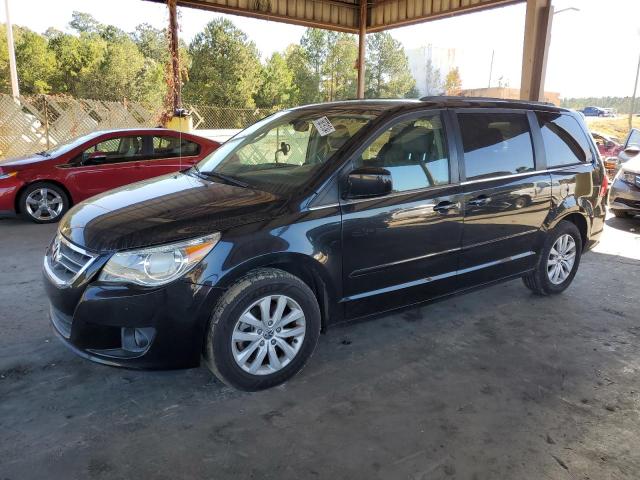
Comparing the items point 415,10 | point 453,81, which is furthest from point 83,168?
point 453,81

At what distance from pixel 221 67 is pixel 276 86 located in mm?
5734

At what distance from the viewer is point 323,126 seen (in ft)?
12.2

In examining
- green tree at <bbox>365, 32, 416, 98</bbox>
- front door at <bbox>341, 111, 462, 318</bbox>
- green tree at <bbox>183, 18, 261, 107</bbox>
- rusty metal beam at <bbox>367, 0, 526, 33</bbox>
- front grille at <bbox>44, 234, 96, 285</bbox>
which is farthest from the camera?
green tree at <bbox>365, 32, 416, 98</bbox>

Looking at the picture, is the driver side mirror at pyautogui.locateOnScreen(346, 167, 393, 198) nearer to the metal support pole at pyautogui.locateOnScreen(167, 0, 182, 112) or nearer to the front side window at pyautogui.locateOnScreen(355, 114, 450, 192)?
the front side window at pyautogui.locateOnScreen(355, 114, 450, 192)

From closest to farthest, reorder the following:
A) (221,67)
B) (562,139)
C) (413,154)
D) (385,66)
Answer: (413,154), (562,139), (221,67), (385,66)

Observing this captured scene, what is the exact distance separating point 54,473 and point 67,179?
600 cm

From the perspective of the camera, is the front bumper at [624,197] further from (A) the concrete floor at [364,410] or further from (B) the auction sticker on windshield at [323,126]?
(B) the auction sticker on windshield at [323,126]

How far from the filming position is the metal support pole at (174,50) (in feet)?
35.9

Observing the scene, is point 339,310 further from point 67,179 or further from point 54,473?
point 67,179

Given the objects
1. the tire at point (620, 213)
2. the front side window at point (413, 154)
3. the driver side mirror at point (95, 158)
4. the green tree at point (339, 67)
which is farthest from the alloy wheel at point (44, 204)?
the green tree at point (339, 67)

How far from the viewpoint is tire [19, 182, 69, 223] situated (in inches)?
286

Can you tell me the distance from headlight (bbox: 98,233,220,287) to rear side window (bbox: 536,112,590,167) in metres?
3.17

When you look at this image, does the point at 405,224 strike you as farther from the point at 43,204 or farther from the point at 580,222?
the point at 43,204

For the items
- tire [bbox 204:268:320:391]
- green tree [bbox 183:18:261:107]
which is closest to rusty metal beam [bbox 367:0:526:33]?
tire [bbox 204:268:320:391]
